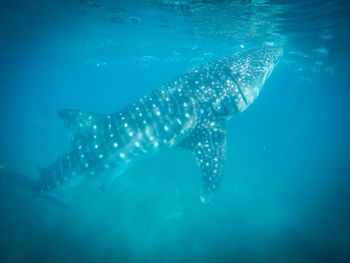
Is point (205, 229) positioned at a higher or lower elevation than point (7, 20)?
lower

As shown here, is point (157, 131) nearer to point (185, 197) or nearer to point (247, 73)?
point (247, 73)

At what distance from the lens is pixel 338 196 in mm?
17672

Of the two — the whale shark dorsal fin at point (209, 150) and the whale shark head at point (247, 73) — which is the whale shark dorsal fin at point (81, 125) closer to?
the whale shark dorsal fin at point (209, 150)

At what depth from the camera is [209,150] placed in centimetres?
598

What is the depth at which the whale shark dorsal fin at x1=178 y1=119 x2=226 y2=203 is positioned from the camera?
5.51 meters

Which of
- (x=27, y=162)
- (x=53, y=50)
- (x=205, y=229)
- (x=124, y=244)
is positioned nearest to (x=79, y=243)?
(x=124, y=244)

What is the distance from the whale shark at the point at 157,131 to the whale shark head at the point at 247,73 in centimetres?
4

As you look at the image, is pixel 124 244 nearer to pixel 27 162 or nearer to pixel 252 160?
pixel 252 160

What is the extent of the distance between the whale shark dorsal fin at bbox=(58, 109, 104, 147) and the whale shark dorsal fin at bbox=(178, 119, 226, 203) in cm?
272

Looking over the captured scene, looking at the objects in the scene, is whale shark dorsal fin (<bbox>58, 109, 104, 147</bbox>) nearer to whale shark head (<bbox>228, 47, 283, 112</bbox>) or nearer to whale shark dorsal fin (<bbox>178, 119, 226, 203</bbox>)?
whale shark dorsal fin (<bbox>178, 119, 226, 203</bbox>)

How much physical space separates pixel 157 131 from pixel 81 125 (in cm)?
225

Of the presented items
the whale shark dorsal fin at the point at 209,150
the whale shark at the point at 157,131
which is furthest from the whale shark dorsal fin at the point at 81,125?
the whale shark dorsal fin at the point at 209,150

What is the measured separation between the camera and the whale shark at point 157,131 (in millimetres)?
5719

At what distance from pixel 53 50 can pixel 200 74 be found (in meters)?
30.3
